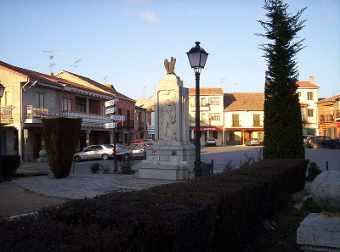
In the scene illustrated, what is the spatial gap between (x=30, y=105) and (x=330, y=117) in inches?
1979

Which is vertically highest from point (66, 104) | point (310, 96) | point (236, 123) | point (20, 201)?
point (310, 96)

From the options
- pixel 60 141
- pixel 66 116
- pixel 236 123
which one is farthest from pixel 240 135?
pixel 60 141

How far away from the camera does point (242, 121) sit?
79438 millimetres

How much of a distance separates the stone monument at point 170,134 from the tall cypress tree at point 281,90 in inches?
122

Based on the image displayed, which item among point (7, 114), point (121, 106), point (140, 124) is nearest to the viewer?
point (7, 114)

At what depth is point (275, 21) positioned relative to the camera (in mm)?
16453

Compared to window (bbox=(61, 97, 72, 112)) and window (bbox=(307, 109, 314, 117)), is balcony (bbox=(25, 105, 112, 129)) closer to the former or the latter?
window (bbox=(61, 97, 72, 112))

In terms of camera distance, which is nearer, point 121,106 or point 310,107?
point 121,106

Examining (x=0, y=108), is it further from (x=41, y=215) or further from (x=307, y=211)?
(x=41, y=215)

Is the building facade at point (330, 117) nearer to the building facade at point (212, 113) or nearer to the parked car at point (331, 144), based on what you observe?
the parked car at point (331, 144)

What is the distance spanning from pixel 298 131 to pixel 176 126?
4.58 meters

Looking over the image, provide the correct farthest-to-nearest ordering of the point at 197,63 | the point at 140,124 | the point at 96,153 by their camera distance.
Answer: the point at 140,124 → the point at 96,153 → the point at 197,63

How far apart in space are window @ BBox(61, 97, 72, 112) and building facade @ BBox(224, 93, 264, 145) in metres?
42.2

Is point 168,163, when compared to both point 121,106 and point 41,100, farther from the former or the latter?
point 121,106
